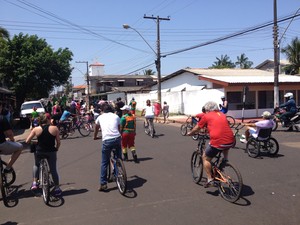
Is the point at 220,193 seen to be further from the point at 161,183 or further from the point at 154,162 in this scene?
the point at 154,162

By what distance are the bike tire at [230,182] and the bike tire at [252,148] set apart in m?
4.03

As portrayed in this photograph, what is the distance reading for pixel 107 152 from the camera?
6609mm

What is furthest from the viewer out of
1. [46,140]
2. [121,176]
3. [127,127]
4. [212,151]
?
[127,127]

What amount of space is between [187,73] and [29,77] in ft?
50.5

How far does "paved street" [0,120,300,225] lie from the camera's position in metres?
5.08

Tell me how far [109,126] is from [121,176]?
1063 mm

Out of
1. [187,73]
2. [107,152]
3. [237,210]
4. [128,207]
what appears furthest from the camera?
[187,73]

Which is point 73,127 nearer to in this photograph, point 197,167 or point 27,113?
point 27,113

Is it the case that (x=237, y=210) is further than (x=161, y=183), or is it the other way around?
(x=161, y=183)

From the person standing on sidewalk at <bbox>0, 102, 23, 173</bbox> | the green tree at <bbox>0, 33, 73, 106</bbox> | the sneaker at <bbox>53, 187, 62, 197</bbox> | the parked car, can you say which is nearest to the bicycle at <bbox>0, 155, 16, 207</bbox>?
the person standing on sidewalk at <bbox>0, 102, 23, 173</bbox>

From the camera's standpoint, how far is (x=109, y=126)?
6.76 meters

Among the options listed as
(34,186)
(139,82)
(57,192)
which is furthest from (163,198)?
(139,82)

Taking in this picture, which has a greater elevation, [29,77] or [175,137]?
[29,77]

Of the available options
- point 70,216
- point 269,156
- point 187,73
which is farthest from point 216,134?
point 187,73
